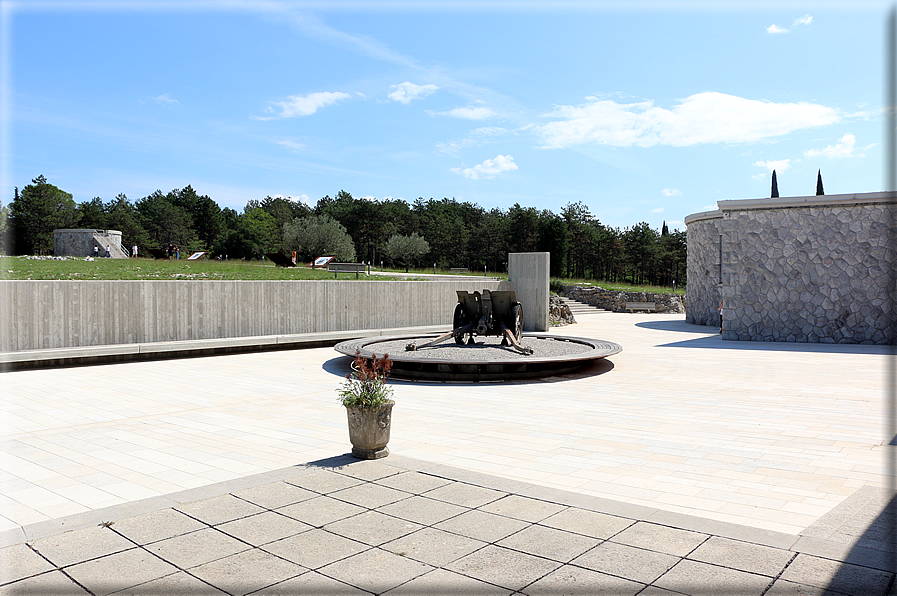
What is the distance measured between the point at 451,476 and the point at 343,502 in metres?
0.98

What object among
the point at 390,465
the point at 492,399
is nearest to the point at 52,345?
the point at 492,399

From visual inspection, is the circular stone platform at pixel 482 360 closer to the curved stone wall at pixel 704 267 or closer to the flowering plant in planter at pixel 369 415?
the flowering plant in planter at pixel 369 415

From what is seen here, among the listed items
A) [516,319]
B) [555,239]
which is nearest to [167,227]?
[555,239]

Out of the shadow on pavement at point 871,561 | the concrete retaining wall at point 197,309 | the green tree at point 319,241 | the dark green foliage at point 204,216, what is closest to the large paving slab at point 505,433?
the shadow on pavement at point 871,561

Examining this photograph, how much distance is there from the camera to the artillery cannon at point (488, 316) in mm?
12781

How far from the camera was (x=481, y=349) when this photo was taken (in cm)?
1235

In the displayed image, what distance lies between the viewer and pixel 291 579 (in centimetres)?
320

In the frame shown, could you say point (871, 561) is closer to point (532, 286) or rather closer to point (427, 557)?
point (427, 557)

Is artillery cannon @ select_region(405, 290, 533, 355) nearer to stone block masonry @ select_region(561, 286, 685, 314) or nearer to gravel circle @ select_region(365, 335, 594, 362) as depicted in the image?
gravel circle @ select_region(365, 335, 594, 362)

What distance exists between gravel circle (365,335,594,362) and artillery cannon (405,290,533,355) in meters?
0.29

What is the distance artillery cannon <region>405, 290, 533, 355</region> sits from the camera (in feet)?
41.9

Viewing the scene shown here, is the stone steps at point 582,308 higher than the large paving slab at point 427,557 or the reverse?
higher

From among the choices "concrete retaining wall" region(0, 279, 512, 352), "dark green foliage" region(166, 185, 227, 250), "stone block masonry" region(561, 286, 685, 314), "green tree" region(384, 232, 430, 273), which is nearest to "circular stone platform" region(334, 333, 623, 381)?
"concrete retaining wall" region(0, 279, 512, 352)

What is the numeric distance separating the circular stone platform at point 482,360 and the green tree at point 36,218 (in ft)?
178
